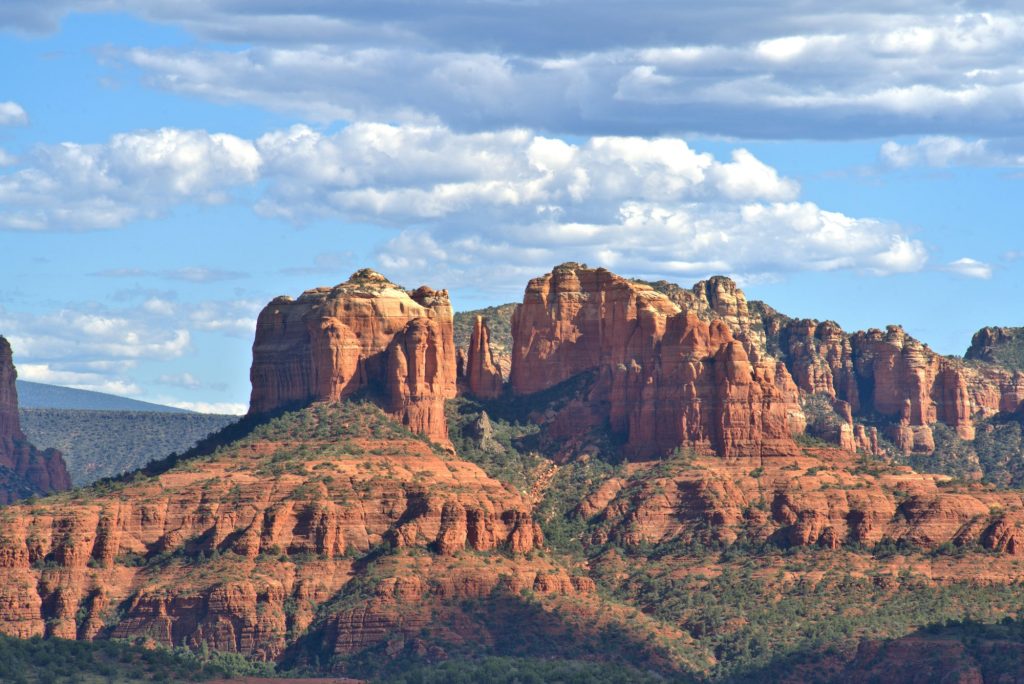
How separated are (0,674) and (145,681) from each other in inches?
364

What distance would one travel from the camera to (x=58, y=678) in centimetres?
19100

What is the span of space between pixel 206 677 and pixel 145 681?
21.2 feet

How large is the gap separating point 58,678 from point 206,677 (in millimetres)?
11125

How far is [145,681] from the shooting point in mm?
192875

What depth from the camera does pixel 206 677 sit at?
198500 millimetres

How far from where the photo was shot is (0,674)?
188m

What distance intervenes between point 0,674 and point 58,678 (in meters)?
4.00

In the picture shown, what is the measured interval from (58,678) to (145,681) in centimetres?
537
